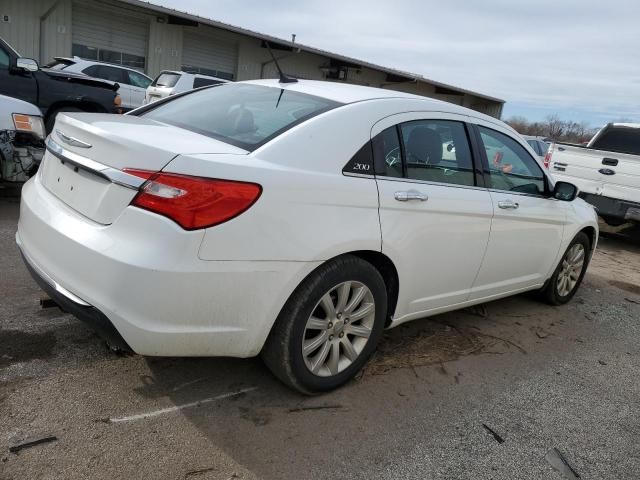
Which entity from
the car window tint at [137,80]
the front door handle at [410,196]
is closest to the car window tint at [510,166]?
the front door handle at [410,196]

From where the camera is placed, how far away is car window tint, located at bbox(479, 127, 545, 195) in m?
3.83

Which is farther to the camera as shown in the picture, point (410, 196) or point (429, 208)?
point (429, 208)

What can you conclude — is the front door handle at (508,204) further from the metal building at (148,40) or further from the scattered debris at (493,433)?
the metal building at (148,40)

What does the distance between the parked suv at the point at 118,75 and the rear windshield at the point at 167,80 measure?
119 centimetres

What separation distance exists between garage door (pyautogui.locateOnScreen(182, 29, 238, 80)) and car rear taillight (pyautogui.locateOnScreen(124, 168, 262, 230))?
69.4ft

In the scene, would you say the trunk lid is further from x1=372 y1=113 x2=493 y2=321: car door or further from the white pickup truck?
the white pickup truck

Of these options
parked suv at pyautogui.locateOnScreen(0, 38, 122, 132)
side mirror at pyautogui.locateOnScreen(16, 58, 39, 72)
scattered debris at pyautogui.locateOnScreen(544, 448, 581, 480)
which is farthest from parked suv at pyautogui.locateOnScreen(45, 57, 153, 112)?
scattered debris at pyautogui.locateOnScreen(544, 448, 581, 480)

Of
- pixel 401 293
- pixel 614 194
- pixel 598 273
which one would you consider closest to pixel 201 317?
pixel 401 293

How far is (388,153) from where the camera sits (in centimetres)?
304

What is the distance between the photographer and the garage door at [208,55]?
2183 cm

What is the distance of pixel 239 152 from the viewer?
2543 mm

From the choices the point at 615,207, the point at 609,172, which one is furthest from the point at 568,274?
the point at 609,172

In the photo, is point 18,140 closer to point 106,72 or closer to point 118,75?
point 106,72

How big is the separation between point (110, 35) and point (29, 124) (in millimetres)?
15539
